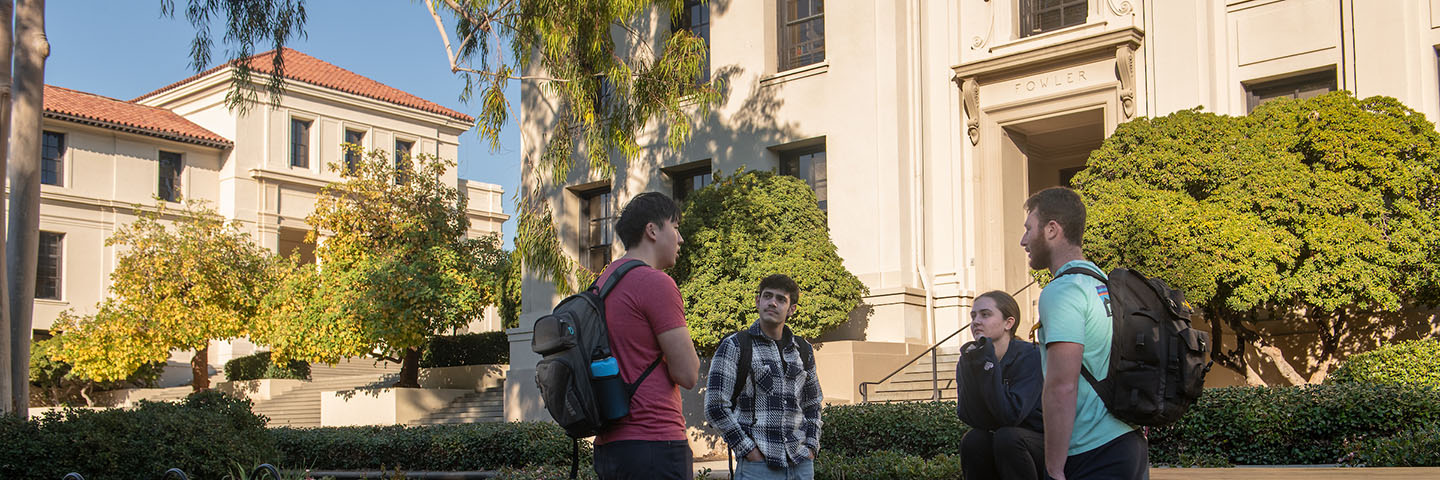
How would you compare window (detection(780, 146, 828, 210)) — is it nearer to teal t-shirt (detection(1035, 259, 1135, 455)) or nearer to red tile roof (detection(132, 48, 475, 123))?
teal t-shirt (detection(1035, 259, 1135, 455))

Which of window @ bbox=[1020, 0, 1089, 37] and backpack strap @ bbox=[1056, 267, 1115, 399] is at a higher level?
window @ bbox=[1020, 0, 1089, 37]

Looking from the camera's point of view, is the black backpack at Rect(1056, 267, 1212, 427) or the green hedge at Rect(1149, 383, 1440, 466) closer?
the black backpack at Rect(1056, 267, 1212, 427)

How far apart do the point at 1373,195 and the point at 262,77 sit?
3670 cm

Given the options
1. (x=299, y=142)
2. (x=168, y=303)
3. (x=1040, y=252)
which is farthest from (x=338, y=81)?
(x=1040, y=252)

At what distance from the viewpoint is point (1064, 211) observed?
13.4ft

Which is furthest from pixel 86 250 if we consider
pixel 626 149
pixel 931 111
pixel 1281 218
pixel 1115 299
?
pixel 1115 299

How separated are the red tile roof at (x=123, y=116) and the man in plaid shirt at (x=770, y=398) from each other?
4021 cm

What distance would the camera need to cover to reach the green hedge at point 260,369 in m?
37.5

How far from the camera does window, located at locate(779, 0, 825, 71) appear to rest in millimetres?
20625

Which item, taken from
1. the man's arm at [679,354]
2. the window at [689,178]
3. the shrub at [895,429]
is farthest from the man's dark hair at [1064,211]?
Result: the window at [689,178]

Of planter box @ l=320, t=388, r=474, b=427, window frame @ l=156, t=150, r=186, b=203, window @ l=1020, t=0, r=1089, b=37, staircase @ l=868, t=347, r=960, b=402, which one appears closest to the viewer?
staircase @ l=868, t=347, r=960, b=402

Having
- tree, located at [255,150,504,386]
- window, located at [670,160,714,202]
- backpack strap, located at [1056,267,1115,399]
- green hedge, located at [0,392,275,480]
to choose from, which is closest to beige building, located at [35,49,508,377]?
tree, located at [255,150,504,386]

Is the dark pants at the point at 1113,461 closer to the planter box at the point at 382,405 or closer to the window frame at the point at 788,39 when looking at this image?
the window frame at the point at 788,39

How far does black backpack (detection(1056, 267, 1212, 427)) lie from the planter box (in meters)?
25.8
